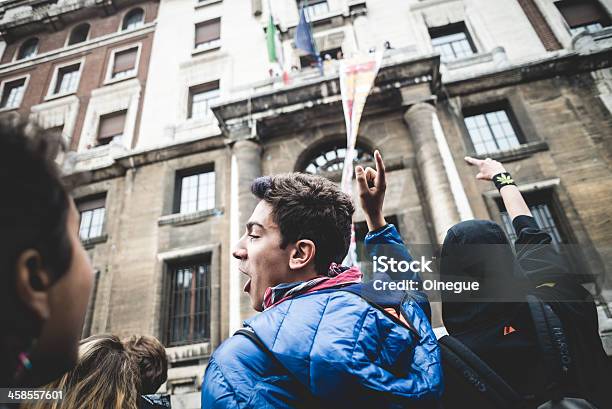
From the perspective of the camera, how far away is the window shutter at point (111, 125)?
43.3 feet

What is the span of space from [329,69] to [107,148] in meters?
8.66

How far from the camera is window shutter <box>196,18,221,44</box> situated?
14.7 meters

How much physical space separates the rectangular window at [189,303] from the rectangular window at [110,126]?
702 cm

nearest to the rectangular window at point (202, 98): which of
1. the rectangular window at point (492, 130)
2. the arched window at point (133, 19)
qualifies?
the arched window at point (133, 19)

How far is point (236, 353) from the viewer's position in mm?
1063

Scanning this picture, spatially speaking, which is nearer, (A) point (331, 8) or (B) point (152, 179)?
(B) point (152, 179)

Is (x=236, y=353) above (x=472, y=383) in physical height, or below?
above

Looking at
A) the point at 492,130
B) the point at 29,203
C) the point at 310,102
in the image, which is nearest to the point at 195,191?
the point at 310,102

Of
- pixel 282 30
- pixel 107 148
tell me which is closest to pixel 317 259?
pixel 107 148

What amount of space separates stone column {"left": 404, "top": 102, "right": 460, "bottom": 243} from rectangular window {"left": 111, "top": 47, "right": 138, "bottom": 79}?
12.7 metres

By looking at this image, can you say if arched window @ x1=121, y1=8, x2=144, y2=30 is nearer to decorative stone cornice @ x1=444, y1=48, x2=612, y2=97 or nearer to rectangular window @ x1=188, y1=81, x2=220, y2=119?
rectangular window @ x1=188, y1=81, x2=220, y2=119

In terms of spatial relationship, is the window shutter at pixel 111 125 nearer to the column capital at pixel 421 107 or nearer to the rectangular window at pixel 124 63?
the rectangular window at pixel 124 63

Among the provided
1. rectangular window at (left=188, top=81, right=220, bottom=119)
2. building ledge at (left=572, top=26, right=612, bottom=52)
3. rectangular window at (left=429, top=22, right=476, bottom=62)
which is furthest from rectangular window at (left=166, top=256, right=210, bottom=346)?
building ledge at (left=572, top=26, right=612, bottom=52)

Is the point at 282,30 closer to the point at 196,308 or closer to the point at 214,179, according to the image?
the point at 214,179
